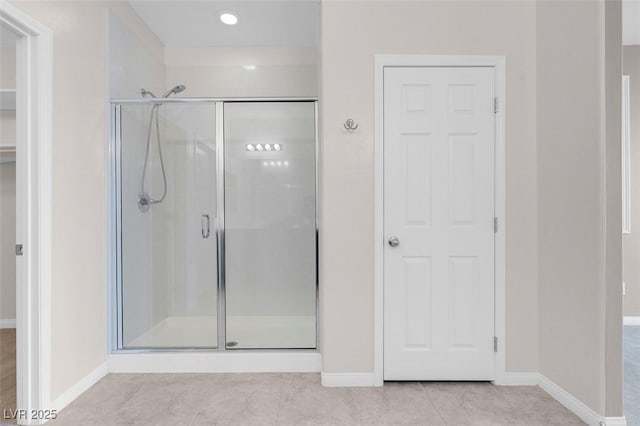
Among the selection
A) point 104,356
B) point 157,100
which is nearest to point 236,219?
point 157,100

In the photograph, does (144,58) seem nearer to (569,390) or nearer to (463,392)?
(463,392)

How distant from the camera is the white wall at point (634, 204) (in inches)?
134

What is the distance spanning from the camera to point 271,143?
283 cm

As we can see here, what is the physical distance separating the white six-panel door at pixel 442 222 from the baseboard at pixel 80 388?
199 centimetres

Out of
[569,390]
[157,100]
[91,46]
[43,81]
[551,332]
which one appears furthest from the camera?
[157,100]

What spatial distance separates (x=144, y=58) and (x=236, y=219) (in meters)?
1.81

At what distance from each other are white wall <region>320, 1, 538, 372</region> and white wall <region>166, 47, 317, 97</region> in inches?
56.2

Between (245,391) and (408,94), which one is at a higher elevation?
(408,94)

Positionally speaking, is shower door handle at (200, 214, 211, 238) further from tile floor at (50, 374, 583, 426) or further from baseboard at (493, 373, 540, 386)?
baseboard at (493, 373, 540, 386)

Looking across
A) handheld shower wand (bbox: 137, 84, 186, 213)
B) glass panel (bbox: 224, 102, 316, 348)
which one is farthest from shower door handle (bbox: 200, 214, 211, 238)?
handheld shower wand (bbox: 137, 84, 186, 213)

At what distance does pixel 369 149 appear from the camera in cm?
233

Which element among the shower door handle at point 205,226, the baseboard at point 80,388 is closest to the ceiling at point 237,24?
Result: the shower door handle at point 205,226

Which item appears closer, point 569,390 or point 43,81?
point 43,81

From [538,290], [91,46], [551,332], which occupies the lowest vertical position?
[551,332]
